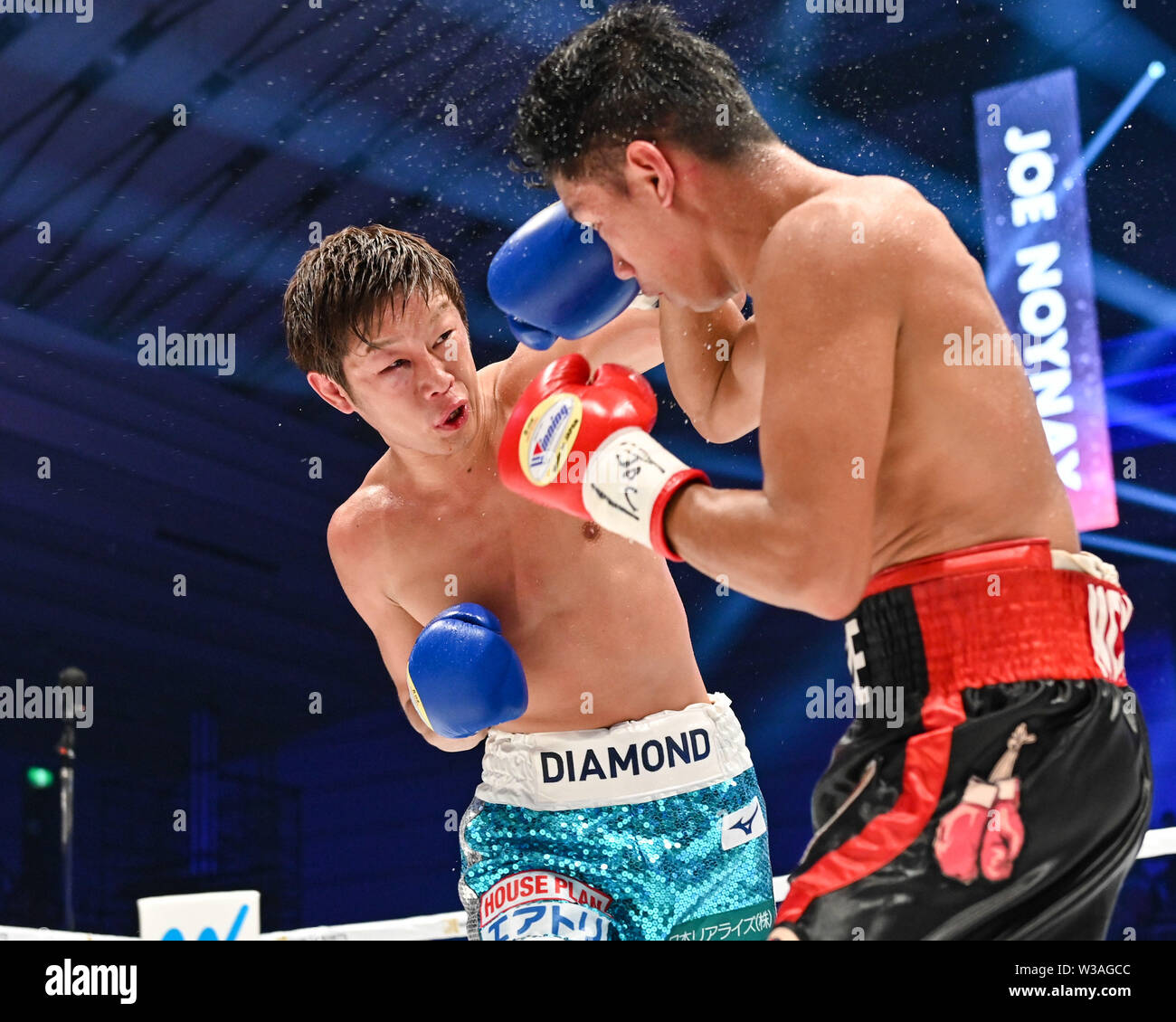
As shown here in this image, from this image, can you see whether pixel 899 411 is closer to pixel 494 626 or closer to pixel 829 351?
pixel 829 351

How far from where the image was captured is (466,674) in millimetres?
1942

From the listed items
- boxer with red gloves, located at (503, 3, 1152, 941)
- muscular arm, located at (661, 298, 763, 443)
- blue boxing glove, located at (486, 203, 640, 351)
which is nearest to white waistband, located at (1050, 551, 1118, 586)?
boxer with red gloves, located at (503, 3, 1152, 941)

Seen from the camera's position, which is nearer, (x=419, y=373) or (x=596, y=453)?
(x=596, y=453)

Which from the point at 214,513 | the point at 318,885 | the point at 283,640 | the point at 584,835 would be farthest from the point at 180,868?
the point at 584,835

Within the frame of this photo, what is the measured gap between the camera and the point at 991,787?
124cm

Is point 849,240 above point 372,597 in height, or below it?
above

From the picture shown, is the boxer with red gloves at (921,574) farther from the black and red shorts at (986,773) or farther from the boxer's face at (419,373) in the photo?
the boxer's face at (419,373)

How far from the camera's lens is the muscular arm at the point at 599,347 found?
224cm

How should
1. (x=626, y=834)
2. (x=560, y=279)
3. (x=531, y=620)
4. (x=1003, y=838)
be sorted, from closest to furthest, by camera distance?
(x=1003, y=838) → (x=560, y=279) → (x=626, y=834) → (x=531, y=620)

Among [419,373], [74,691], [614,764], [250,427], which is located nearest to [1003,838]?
[614,764]

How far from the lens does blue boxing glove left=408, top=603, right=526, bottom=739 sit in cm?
195

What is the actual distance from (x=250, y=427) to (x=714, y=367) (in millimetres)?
3567

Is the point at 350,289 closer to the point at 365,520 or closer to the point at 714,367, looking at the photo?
the point at 365,520

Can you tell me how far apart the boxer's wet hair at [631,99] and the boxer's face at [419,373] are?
557 mm
